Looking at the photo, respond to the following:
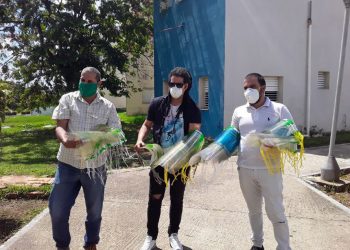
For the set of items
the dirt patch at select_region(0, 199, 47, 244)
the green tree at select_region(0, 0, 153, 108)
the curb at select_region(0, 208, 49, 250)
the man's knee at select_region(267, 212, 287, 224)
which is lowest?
the dirt patch at select_region(0, 199, 47, 244)

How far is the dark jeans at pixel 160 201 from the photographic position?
3971mm

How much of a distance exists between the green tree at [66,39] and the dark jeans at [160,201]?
11580mm

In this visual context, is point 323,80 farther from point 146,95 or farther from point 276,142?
point 146,95

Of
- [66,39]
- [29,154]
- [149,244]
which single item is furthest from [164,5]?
[149,244]

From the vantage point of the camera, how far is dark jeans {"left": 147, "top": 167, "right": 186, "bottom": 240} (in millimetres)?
3971

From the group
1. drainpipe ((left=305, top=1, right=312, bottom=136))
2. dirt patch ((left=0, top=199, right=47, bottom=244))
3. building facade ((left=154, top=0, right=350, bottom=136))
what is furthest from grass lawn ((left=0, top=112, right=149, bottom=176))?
drainpipe ((left=305, top=1, right=312, bottom=136))

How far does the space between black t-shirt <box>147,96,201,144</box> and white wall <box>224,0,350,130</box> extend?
7701mm

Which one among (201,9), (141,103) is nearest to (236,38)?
(201,9)

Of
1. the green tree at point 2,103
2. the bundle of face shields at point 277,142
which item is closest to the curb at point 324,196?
the bundle of face shields at point 277,142

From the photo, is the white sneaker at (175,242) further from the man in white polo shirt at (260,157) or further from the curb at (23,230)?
the curb at (23,230)

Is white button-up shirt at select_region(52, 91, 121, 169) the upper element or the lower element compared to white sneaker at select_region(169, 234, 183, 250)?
upper

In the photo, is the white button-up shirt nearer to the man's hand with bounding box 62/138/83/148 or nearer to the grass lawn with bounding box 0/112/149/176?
the man's hand with bounding box 62/138/83/148

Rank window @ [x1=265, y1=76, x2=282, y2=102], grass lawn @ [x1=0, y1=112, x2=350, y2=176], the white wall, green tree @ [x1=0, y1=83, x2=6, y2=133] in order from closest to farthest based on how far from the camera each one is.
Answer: green tree @ [x1=0, y1=83, x2=6, y2=133] < grass lawn @ [x1=0, y1=112, x2=350, y2=176] < the white wall < window @ [x1=265, y1=76, x2=282, y2=102]

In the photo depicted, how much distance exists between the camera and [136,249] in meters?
4.17
